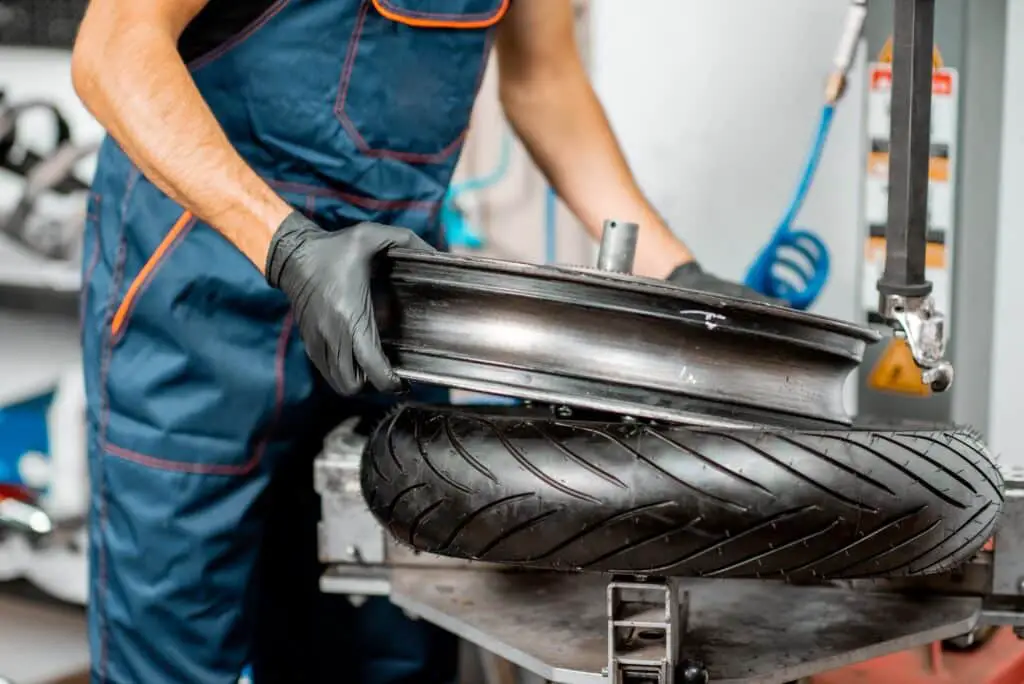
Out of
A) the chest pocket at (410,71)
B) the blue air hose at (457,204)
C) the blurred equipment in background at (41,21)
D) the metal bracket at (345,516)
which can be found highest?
the blurred equipment in background at (41,21)

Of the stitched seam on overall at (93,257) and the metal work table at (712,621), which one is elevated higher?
the stitched seam on overall at (93,257)

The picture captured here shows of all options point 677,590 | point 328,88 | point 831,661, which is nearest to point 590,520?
point 677,590

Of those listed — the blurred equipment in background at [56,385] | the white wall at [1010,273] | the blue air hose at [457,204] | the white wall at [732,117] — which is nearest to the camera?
the white wall at [1010,273]

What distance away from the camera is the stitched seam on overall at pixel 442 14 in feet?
3.55

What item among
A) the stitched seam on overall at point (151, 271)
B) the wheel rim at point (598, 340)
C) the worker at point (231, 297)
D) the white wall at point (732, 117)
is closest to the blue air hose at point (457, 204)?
the white wall at point (732, 117)

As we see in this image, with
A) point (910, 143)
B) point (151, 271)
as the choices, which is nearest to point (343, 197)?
point (151, 271)

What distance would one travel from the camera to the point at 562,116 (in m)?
1.32

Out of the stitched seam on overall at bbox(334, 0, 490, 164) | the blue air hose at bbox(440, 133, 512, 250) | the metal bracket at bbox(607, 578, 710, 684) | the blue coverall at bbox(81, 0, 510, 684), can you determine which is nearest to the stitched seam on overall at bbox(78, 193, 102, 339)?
the blue coverall at bbox(81, 0, 510, 684)

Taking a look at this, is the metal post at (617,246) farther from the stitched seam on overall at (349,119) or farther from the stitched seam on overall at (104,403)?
the stitched seam on overall at (104,403)

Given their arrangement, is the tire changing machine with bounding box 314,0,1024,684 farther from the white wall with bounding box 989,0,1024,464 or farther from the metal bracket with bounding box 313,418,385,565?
the white wall with bounding box 989,0,1024,464

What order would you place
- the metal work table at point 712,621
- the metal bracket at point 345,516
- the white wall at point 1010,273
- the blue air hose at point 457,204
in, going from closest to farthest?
the metal work table at point 712,621, the metal bracket at point 345,516, the white wall at point 1010,273, the blue air hose at point 457,204

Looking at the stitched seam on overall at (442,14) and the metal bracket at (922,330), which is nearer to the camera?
the metal bracket at (922,330)

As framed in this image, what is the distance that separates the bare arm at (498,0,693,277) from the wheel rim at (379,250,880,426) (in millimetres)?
467

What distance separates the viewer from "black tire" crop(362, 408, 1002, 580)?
0.78 metres
